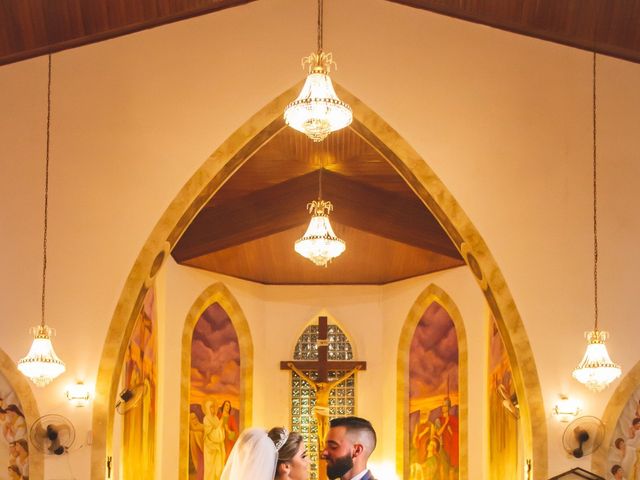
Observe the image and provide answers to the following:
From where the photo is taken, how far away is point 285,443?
500 centimetres

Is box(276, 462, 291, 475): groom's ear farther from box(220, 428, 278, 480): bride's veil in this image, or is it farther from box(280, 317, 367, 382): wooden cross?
box(280, 317, 367, 382): wooden cross

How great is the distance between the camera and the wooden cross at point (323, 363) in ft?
54.5

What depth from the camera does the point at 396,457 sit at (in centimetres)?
1648

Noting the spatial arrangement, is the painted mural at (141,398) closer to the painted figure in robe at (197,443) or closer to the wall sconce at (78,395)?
the painted figure in robe at (197,443)

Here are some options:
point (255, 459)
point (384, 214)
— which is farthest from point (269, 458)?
point (384, 214)

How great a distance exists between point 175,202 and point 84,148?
1074mm

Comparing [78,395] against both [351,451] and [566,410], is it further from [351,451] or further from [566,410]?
[351,451]

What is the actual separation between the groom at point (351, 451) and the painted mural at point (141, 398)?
8784 mm

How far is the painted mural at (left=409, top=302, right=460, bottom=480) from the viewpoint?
51.3 ft

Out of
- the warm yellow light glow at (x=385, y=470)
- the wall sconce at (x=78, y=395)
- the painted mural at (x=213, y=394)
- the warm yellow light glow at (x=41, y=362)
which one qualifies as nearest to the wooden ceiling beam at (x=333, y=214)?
the painted mural at (x=213, y=394)

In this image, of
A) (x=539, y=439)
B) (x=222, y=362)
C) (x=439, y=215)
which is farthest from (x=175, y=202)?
(x=222, y=362)

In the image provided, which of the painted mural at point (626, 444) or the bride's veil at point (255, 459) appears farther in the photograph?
the painted mural at point (626, 444)

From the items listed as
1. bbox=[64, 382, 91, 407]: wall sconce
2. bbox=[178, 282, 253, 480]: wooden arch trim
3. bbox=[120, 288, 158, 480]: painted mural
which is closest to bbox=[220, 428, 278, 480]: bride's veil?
bbox=[64, 382, 91, 407]: wall sconce

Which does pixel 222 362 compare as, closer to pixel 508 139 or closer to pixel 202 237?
pixel 202 237
